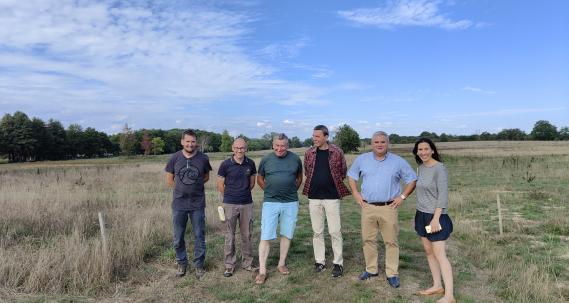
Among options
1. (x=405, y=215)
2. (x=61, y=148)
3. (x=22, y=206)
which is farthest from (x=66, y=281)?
(x=61, y=148)

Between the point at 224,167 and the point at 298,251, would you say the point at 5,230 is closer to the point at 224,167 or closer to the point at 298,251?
the point at 224,167

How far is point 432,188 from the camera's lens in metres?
4.39

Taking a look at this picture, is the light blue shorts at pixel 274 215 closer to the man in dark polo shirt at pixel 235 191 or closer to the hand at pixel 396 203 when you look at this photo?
the man in dark polo shirt at pixel 235 191

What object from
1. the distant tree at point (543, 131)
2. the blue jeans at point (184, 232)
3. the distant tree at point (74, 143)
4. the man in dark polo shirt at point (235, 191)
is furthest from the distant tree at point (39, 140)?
the distant tree at point (543, 131)

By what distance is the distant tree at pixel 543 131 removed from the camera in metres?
97.3

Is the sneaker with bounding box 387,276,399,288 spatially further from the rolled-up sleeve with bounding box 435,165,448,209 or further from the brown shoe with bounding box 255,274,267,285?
the brown shoe with bounding box 255,274,267,285

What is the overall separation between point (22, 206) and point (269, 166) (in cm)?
687

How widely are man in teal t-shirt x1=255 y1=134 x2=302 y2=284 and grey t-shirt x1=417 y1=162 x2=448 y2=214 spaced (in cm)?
171

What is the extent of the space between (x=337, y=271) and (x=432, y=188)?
6.37ft

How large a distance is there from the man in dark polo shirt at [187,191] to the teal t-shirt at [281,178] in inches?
37.2

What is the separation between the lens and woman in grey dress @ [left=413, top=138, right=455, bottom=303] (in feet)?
14.2

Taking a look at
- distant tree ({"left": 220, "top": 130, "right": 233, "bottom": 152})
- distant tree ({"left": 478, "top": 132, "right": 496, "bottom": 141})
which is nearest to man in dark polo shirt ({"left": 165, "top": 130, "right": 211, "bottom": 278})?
distant tree ({"left": 220, "top": 130, "right": 233, "bottom": 152})

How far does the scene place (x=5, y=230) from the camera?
7.06 meters

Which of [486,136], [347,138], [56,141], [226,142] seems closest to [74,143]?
[56,141]
